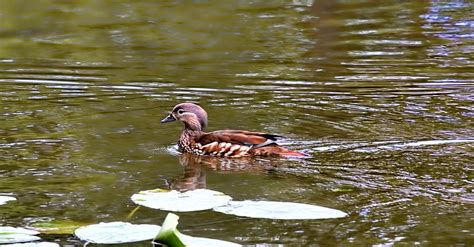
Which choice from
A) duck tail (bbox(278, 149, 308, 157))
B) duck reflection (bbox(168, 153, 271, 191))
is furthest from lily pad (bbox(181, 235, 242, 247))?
duck tail (bbox(278, 149, 308, 157))

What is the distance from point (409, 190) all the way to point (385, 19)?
1023cm

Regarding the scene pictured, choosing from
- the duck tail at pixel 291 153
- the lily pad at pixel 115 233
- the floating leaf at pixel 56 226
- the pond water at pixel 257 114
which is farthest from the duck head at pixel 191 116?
the lily pad at pixel 115 233

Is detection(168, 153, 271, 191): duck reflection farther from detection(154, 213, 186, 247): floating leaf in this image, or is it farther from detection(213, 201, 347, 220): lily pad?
detection(154, 213, 186, 247): floating leaf

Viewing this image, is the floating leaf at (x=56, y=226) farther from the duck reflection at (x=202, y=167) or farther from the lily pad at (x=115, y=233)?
the duck reflection at (x=202, y=167)

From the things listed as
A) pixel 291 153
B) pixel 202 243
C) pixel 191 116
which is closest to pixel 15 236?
pixel 202 243

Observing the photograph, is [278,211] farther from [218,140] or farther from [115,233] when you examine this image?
[218,140]

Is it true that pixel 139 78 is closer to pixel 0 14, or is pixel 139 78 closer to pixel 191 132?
pixel 191 132

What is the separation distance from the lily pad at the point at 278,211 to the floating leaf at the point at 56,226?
2.88ft

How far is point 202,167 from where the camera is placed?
874cm

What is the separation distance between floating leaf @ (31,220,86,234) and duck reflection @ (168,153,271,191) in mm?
1340

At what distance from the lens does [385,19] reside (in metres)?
17.4

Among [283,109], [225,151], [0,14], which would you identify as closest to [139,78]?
[283,109]

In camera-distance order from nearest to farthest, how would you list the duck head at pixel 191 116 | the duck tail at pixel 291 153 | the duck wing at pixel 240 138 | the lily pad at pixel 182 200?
1. the lily pad at pixel 182 200
2. the duck tail at pixel 291 153
3. the duck wing at pixel 240 138
4. the duck head at pixel 191 116

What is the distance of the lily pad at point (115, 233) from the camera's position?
5.78m
